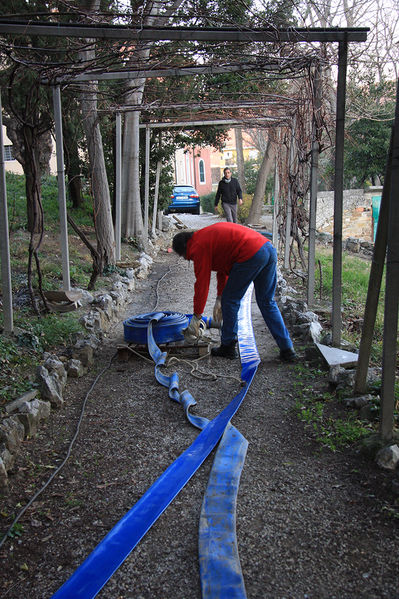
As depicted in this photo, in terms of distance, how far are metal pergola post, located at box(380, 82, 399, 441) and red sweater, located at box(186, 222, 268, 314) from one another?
76.6 inches

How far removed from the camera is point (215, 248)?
16.5 feet

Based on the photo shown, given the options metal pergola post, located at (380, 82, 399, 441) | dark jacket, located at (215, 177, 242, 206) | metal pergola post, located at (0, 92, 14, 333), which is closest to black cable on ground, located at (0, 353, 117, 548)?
metal pergola post, located at (0, 92, 14, 333)

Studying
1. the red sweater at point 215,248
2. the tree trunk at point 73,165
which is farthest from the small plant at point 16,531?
the tree trunk at point 73,165

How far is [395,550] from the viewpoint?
8.07ft

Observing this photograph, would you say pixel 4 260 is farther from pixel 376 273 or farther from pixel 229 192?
pixel 229 192

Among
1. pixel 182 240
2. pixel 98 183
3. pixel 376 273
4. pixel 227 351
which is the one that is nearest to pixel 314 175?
pixel 182 240

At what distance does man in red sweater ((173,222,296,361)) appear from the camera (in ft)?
16.3

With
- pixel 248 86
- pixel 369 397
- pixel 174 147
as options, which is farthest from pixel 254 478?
pixel 174 147

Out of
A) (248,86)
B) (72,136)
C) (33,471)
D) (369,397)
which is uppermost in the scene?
(248,86)

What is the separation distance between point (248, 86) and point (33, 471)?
10.5 m

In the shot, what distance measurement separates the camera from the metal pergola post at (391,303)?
10.3ft

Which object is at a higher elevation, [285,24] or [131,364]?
[285,24]

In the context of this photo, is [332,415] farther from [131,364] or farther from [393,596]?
[131,364]

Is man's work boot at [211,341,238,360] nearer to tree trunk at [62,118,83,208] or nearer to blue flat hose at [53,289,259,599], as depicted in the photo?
blue flat hose at [53,289,259,599]
